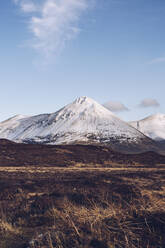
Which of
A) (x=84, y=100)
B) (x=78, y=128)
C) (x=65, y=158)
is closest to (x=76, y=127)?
(x=78, y=128)

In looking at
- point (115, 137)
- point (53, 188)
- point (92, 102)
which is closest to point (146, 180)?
point (53, 188)

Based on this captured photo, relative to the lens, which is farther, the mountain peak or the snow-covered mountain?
the mountain peak

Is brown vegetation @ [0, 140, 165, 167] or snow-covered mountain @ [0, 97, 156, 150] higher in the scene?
snow-covered mountain @ [0, 97, 156, 150]

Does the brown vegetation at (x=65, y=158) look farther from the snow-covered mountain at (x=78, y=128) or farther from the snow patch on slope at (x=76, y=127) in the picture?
the snow patch on slope at (x=76, y=127)

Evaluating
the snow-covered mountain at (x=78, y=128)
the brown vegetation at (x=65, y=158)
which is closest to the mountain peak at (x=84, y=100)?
the snow-covered mountain at (x=78, y=128)

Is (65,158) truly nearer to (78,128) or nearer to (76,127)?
(78,128)

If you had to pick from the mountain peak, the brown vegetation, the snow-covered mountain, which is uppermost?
the mountain peak

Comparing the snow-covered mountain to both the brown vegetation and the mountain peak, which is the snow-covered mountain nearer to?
the mountain peak

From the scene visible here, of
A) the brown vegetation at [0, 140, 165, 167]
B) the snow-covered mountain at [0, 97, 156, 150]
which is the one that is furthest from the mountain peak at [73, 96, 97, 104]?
the brown vegetation at [0, 140, 165, 167]

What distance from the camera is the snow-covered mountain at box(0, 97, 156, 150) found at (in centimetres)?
15050

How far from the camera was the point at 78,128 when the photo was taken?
534 ft

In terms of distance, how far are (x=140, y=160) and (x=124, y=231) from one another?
2014 inches

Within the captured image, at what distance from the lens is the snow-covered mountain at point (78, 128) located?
494 ft

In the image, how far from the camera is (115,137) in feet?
506
